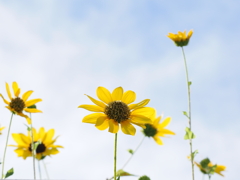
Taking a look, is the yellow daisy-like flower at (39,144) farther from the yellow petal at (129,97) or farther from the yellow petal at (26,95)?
the yellow petal at (129,97)

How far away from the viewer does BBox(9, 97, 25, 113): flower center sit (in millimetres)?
2992

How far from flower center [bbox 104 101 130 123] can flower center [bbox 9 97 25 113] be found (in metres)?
1.36

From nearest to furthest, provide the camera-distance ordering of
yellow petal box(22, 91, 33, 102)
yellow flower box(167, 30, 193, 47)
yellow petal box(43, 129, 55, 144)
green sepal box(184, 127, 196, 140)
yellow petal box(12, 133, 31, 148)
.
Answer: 1. green sepal box(184, 127, 196, 140)
2. yellow petal box(22, 91, 33, 102)
3. yellow petal box(12, 133, 31, 148)
4. yellow petal box(43, 129, 55, 144)
5. yellow flower box(167, 30, 193, 47)

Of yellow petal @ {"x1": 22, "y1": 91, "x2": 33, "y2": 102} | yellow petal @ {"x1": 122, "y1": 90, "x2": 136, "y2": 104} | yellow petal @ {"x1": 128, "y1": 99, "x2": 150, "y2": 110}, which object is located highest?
yellow petal @ {"x1": 22, "y1": 91, "x2": 33, "y2": 102}

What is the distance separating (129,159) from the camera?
10.3ft

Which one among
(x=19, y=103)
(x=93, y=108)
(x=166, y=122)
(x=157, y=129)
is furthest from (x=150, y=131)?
(x=93, y=108)

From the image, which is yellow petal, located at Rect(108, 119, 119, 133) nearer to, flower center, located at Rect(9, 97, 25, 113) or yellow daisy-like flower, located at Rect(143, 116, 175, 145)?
flower center, located at Rect(9, 97, 25, 113)

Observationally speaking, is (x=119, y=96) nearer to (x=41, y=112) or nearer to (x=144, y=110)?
(x=144, y=110)

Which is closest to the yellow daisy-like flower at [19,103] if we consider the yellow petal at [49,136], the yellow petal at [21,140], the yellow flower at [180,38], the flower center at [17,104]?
the flower center at [17,104]

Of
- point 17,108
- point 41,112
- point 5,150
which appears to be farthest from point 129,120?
point 17,108

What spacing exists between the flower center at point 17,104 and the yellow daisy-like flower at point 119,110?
1.34m

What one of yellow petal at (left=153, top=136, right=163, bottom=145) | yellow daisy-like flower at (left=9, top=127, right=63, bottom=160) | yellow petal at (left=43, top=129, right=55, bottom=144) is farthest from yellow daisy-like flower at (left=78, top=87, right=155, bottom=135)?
yellow petal at (left=153, top=136, right=163, bottom=145)

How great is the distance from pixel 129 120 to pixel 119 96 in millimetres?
155

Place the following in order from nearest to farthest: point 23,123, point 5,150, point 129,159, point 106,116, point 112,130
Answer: point 112,130
point 106,116
point 5,150
point 23,123
point 129,159
